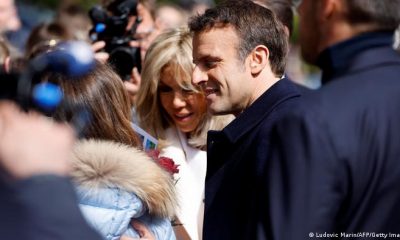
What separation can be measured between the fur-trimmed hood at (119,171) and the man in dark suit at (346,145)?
505 mm

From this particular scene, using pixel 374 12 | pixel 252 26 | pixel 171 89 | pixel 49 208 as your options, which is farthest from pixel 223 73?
pixel 49 208

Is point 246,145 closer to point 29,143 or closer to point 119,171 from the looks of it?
point 119,171

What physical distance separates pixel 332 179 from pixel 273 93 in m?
0.99

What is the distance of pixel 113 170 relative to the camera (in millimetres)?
2725

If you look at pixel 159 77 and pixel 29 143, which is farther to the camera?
pixel 159 77

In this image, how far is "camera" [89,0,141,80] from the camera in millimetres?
4965

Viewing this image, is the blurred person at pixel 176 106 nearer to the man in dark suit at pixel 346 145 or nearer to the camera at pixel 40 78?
the man in dark suit at pixel 346 145

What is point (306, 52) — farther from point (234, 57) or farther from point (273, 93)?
point (234, 57)

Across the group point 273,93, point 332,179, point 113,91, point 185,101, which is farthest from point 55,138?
point 185,101

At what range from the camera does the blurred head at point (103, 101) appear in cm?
294

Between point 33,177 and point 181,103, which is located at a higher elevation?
point 33,177

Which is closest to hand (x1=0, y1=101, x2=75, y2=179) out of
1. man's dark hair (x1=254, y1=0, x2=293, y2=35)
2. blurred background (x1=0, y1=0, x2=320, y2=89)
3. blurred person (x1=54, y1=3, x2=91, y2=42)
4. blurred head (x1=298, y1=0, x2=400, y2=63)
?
blurred head (x1=298, y1=0, x2=400, y2=63)

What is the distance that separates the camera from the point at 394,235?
237 cm

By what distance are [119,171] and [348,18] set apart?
2.77 feet
